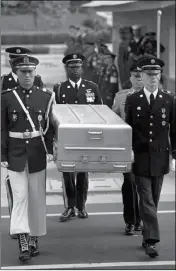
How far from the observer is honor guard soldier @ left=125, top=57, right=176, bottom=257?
662 centimetres

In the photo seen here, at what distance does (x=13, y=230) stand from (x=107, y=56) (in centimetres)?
714

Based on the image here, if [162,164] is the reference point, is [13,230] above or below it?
below

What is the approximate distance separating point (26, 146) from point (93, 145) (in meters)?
1.39

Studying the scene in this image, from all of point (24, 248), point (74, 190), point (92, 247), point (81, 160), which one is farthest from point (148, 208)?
point (81, 160)

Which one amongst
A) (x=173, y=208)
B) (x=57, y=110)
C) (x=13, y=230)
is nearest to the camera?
(x=57, y=110)

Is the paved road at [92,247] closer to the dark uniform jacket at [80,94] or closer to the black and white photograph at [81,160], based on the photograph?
the black and white photograph at [81,160]

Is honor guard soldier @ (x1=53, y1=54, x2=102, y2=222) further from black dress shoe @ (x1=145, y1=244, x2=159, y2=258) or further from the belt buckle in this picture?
black dress shoe @ (x1=145, y1=244, x2=159, y2=258)

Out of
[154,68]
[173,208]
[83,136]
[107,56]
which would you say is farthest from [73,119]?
[107,56]

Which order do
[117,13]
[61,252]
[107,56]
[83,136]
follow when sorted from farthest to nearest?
[117,13], [107,56], [61,252], [83,136]

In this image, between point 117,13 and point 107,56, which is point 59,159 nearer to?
point 107,56

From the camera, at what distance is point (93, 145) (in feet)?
17.9

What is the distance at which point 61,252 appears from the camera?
7395 millimetres

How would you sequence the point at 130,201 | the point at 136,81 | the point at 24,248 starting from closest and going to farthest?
1. the point at 24,248
2. the point at 136,81
3. the point at 130,201

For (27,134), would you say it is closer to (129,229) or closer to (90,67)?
(129,229)
